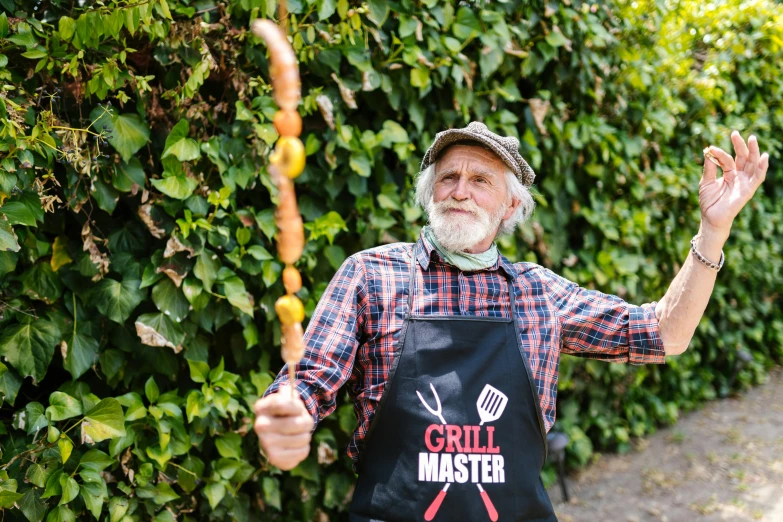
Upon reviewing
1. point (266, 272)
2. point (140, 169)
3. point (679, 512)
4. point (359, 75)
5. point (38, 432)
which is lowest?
point (679, 512)

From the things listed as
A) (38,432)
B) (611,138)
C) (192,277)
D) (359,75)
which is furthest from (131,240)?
(611,138)

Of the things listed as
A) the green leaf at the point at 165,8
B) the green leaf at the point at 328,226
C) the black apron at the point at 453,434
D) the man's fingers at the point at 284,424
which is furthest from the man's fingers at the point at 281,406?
the green leaf at the point at 328,226

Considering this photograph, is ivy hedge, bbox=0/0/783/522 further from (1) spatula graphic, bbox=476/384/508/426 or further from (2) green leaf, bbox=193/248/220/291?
(1) spatula graphic, bbox=476/384/508/426

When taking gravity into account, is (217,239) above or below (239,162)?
below

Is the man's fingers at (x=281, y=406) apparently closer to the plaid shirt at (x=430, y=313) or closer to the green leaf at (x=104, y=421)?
the plaid shirt at (x=430, y=313)

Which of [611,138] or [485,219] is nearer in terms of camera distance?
[485,219]

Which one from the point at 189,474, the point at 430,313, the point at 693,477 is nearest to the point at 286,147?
the point at 430,313

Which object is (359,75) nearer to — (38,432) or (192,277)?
(192,277)

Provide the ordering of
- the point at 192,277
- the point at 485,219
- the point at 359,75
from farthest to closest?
the point at 359,75, the point at 192,277, the point at 485,219

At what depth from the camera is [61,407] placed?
6.73 feet

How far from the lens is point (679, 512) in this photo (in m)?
4.00

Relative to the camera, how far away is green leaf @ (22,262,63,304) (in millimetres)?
2047

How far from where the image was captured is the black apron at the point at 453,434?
6.08ft

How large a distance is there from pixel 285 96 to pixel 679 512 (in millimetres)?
3916
